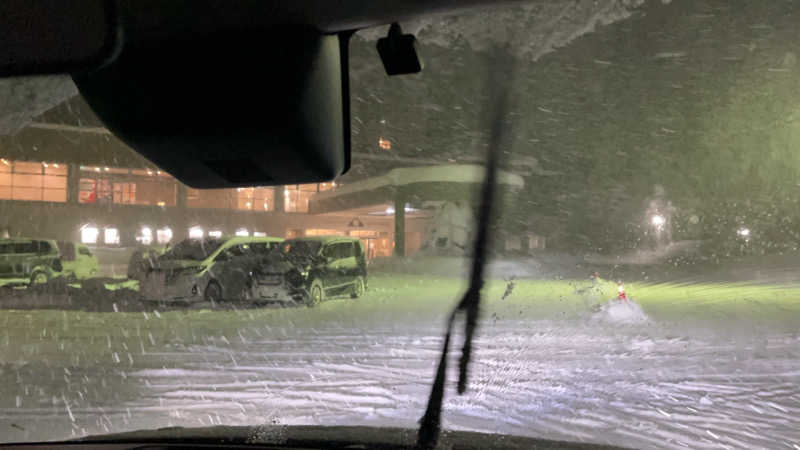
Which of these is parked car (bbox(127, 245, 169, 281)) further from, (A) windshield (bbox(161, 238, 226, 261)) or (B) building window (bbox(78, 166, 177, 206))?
(B) building window (bbox(78, 166, 177, 206))

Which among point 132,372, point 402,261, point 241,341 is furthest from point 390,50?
point 402,261

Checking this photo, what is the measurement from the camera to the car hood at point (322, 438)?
2.83 m

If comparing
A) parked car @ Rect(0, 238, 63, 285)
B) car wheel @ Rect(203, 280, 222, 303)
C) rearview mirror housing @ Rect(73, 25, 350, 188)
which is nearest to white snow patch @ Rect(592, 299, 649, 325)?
car wheel @ Rect(203, 280, 222, 303)

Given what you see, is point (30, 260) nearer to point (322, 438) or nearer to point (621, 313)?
point (621, 313)

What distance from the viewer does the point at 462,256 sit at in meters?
12.5

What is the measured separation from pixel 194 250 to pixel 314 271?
228 cm

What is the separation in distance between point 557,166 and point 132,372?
989 centimetres

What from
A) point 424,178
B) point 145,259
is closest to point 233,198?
point 424,178

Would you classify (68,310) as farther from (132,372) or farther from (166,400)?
(166,400)

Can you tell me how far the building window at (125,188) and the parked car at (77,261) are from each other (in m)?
Answer: 11.1

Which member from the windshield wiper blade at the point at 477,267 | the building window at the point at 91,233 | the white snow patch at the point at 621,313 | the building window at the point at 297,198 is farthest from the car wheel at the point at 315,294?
the building window at the point at 91,233

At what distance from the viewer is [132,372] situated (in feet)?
20.2

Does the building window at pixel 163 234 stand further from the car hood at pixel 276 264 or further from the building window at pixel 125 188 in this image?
the car hood at pixel 276 264

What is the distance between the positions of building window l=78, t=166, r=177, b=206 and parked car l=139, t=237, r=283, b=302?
4.05 metres
